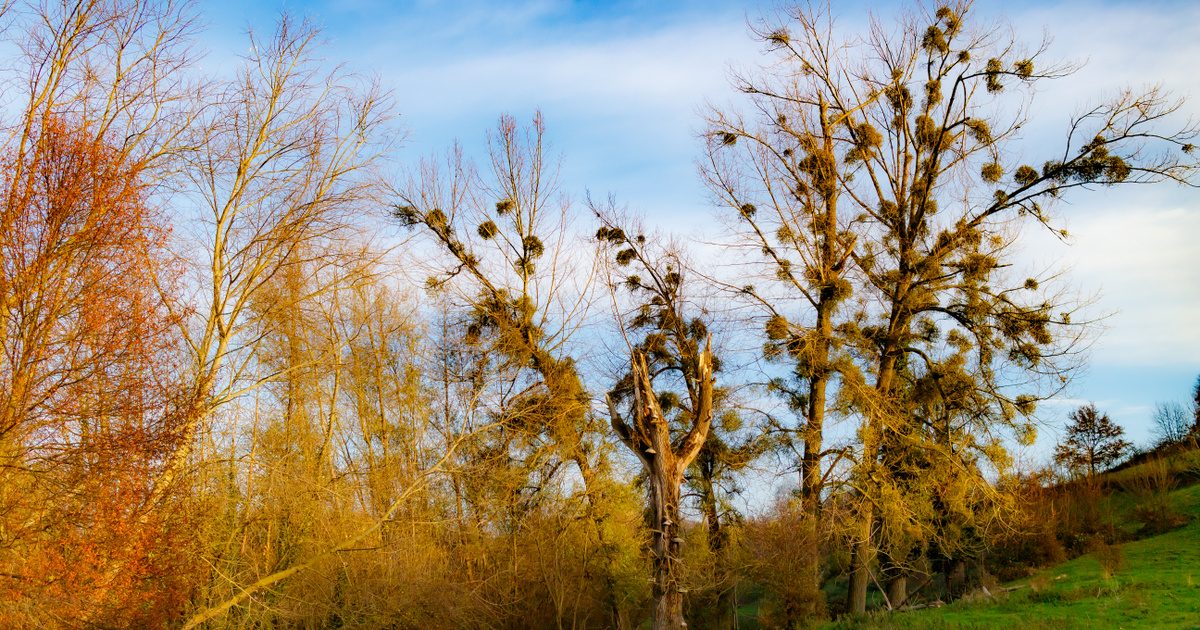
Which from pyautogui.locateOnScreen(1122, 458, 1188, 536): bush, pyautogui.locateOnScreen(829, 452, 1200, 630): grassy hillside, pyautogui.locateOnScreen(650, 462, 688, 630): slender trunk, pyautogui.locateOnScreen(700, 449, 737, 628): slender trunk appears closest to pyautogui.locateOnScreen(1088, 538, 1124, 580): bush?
pyautogui.locateOnScreen(829, 452, 1200, 630): grassy hillside

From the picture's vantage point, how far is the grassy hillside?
13.4 meters

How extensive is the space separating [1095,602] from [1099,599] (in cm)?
26

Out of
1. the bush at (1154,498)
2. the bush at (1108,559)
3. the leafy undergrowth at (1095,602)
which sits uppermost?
the bush at (1154,498)

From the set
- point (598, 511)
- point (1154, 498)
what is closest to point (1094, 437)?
point (1154, 498)

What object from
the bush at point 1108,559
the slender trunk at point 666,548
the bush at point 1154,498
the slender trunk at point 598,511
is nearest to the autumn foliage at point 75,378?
the slender trunk at point 666,548

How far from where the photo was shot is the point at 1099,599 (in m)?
15.1

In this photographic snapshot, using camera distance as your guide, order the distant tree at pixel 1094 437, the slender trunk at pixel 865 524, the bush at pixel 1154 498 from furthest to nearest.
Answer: the distant tree at pixel 1094 437
the bush at pixel 1154 498
the slender trunk at pixel 865 524

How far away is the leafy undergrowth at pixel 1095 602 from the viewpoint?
13.3 metres

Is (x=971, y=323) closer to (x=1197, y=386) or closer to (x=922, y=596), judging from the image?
(x=922, y=596)

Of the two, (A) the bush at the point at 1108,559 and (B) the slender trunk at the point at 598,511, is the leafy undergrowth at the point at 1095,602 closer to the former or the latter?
(A) the bush at the point at 1108,559

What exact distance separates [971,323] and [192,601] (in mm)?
17350

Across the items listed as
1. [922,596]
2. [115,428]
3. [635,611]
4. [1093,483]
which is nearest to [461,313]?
[635,611]

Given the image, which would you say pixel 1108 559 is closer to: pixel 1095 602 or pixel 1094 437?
pixel 1095 602

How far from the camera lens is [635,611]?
1114 inches
